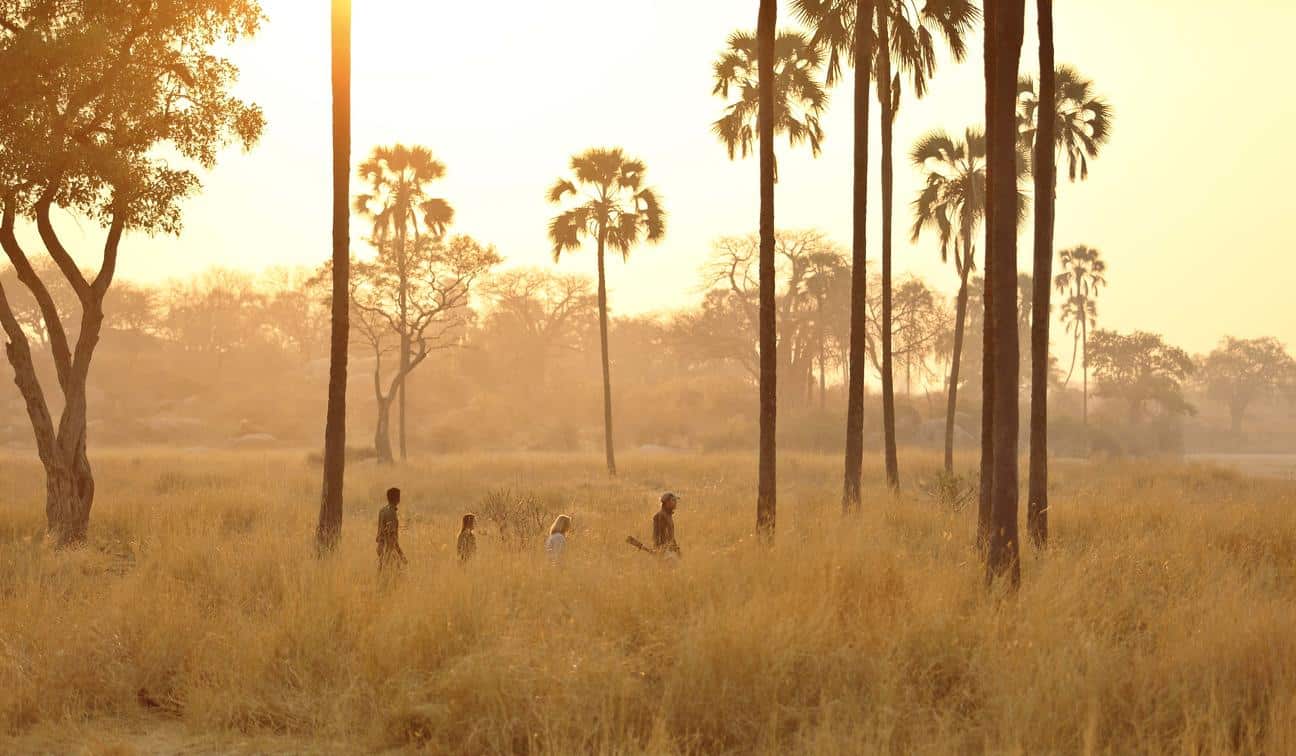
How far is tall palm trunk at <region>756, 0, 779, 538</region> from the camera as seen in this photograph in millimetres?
17078

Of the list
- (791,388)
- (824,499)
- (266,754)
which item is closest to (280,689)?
(266,754)

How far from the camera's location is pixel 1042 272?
1623 cm

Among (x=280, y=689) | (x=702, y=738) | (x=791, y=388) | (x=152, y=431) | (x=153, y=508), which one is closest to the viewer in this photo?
(x=702, y=738)

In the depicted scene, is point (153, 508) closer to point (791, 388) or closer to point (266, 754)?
point (266, 754)

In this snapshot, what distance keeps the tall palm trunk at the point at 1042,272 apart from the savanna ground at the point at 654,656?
2382 millimetres

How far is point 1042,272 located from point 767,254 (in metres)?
4.47

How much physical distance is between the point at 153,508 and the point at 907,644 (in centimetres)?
1739

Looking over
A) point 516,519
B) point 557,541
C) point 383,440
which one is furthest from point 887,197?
point 383,440

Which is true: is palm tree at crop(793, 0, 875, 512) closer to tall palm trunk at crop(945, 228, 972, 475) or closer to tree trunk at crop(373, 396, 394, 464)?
tall palm trunk at crop(945, 228, 972, 475)

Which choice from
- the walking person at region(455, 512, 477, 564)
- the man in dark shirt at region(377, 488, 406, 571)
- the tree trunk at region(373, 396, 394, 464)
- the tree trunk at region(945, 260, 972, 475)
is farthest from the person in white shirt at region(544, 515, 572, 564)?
the tree trunk at region(373, 396, 394, 464)

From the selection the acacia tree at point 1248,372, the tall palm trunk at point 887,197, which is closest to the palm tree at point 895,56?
the tall palm trunk at point 887,197

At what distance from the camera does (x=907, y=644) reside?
8414mm

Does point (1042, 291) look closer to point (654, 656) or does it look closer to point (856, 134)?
point (856, 134)

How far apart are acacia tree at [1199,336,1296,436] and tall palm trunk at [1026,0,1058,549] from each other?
11797 centimetres
